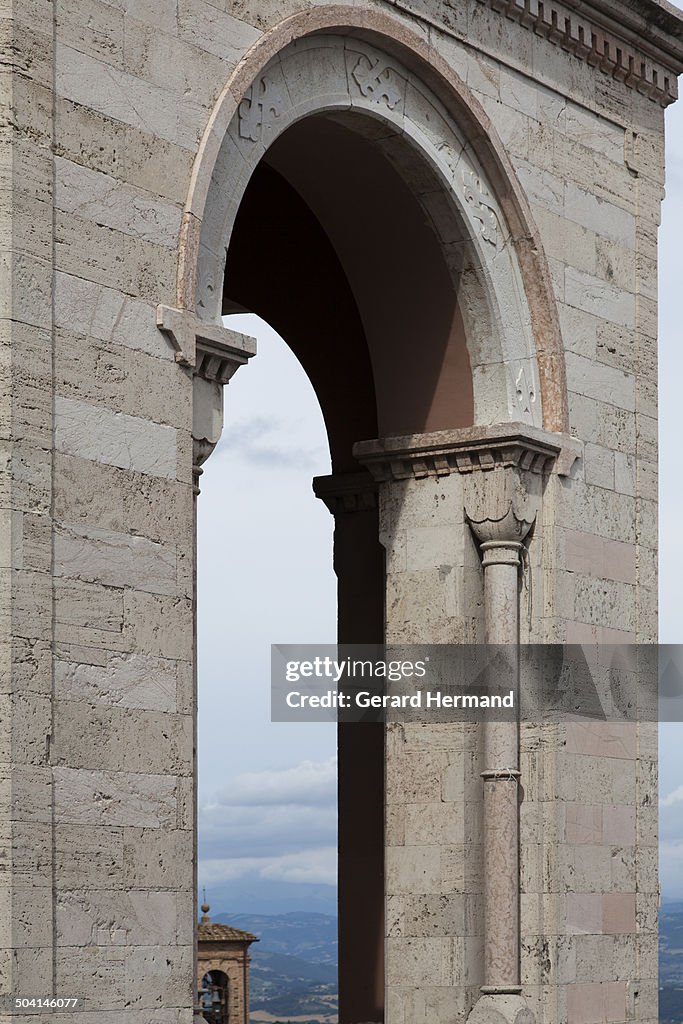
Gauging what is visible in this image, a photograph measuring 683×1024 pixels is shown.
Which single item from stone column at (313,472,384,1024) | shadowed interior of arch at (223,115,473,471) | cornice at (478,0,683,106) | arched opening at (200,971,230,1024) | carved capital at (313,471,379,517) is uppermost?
cornice at (478,0,683,106)

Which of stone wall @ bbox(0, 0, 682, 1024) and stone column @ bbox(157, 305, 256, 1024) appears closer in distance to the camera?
stone wall @ bbox(0, 0, 682, 1024)

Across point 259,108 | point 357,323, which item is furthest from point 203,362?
point 357,323

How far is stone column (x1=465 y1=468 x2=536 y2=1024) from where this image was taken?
13.1m

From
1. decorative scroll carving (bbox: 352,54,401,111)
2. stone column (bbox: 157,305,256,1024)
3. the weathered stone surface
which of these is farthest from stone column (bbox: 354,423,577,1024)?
the weathered stone surface

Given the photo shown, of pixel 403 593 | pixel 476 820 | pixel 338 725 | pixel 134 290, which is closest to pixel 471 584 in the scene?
pixel 403 593

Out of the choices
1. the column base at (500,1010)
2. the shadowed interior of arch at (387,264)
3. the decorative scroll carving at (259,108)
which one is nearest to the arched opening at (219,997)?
the shadowed interior of arch at (387,264)

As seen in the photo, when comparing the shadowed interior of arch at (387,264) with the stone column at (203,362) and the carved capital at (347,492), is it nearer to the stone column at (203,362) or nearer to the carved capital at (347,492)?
the carved capital at (347,492)

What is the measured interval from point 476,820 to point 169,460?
11.9 ft

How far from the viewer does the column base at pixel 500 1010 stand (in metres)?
12.9

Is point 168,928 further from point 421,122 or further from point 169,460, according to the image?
point 421,122

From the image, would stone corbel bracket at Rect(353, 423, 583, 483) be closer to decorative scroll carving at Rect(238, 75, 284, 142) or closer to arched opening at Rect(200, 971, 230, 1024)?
decorative scroll carving at Rect(238, 75, 284, 142)

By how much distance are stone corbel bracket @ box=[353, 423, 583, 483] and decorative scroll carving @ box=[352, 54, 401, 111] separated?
2.12 metres

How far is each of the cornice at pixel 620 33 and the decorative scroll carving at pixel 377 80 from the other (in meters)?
1.14

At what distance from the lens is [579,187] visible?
14.6m
